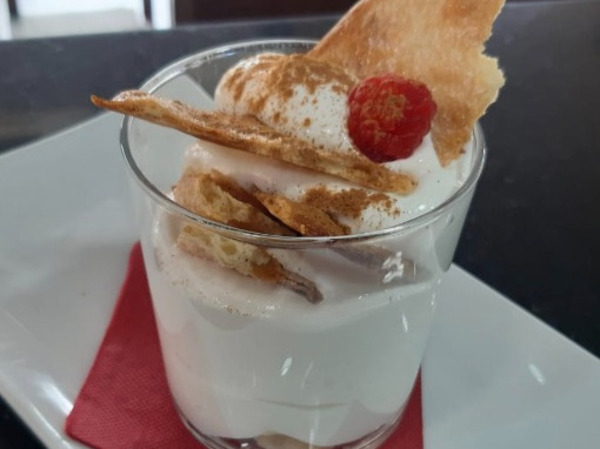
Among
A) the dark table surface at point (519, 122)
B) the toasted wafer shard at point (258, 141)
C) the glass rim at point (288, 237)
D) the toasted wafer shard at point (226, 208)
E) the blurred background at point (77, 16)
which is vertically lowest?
the blurred background at point (77, 16)

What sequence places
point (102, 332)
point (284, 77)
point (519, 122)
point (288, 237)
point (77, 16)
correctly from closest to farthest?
point (288, 237)
point (284, 77)
point (102, 332)
point (519, 122)
point (77, 16)

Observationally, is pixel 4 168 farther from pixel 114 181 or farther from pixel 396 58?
pixel 396 58

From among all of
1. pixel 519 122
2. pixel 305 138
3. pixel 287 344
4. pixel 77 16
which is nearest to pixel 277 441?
pixel 287 344

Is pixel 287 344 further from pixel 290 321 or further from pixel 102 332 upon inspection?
pixel 102 332

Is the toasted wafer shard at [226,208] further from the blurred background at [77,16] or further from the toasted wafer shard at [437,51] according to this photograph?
the blurred background at [77,16]

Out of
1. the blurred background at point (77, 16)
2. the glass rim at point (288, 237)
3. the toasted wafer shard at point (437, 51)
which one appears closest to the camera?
the glass rim at point (288, 237)

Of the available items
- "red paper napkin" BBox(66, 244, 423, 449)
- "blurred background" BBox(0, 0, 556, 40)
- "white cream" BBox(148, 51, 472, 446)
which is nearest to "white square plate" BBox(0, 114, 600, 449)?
"red paper napkin" BBox(66, 244, 423, 449)

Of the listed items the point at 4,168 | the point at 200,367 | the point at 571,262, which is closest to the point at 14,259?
the point at 4,168

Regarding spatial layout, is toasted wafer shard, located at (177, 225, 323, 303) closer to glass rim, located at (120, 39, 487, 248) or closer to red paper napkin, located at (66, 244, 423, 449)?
glass rim, located at (120, 39, 487, 248)

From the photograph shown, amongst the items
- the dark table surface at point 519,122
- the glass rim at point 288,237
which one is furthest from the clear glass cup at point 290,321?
the dark table surface at point 519,122
